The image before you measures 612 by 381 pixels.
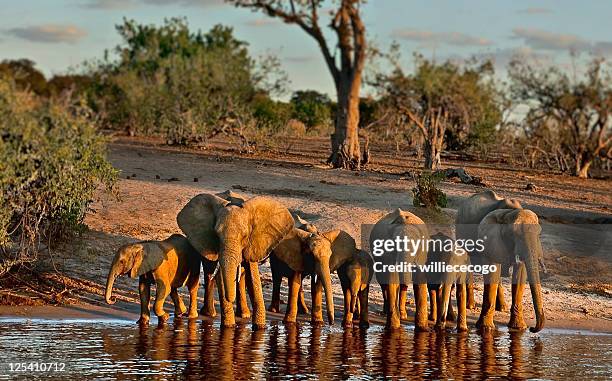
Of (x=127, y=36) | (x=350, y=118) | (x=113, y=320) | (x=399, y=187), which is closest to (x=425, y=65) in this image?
(x=350, y=118)

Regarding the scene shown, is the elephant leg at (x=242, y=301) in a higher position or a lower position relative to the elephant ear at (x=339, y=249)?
lower

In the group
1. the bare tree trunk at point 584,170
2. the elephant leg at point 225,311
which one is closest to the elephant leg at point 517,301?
the elephant leg at point 225,311

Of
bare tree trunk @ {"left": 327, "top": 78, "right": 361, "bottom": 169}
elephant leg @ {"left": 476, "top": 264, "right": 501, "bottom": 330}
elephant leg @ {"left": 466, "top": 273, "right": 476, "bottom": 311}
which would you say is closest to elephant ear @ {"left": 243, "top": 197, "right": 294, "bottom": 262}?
elephant leg @ {"left": 476, "top": 264, "right": 501, "bottom": 330}

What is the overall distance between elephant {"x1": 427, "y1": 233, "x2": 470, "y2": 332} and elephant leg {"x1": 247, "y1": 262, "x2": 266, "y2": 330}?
6.53ft

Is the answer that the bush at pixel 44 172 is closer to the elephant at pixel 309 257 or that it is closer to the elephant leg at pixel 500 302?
the elephant at pixel 309 257

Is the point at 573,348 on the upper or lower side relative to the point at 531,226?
lower

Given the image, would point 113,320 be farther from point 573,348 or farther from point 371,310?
point 573,348

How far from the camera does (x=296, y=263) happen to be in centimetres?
1396

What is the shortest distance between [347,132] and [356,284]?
16.4 m

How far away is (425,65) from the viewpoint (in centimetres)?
3478

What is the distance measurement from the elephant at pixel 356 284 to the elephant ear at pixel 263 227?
0.88 meters

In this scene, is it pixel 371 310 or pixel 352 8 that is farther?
pixel 352 8

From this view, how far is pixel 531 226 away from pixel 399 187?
418 inches

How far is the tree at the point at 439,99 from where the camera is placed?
3250 cm
